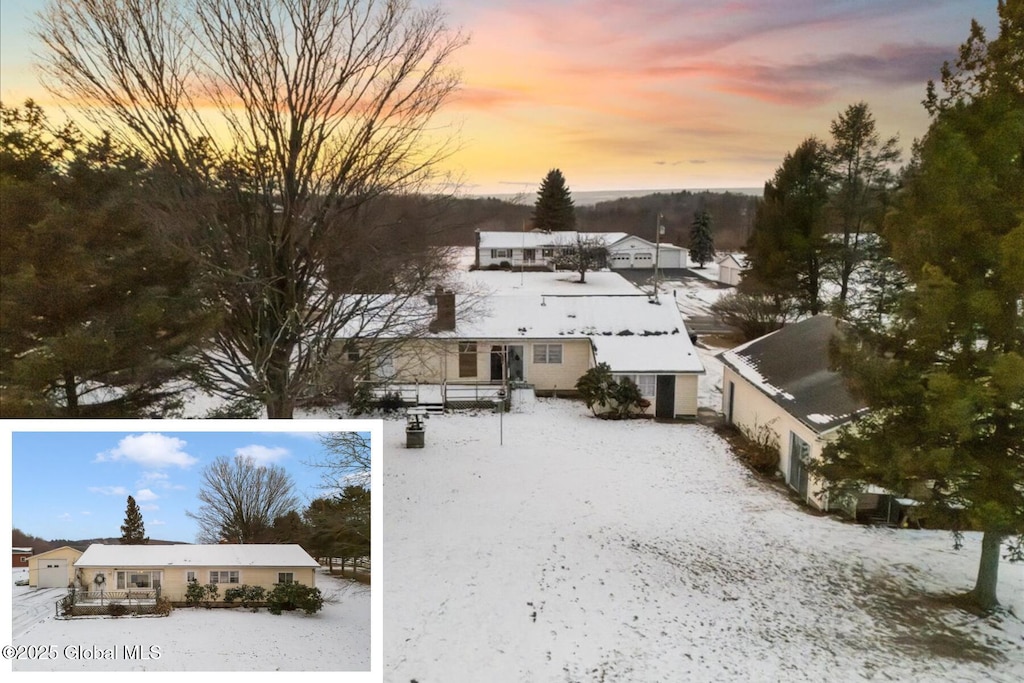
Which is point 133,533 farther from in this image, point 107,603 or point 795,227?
point 795,227

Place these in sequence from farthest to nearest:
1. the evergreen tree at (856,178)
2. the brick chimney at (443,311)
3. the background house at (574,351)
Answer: the background house at (574,351) < the brick chimney at (443,311) < the evergreen tree at (856,178)

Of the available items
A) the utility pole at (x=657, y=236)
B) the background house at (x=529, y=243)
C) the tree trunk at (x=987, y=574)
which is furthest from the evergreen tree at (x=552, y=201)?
the tree trunk at (x=987, y=574)

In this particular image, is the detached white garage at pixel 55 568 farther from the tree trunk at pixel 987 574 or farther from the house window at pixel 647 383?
the house window at pixel 647 383

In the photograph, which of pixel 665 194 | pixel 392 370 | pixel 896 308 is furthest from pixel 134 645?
pixel 896 308

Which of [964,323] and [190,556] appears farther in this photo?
[964,323]

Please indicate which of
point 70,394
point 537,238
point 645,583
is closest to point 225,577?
point 70,394

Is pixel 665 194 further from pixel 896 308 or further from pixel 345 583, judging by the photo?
pixel 345 583
